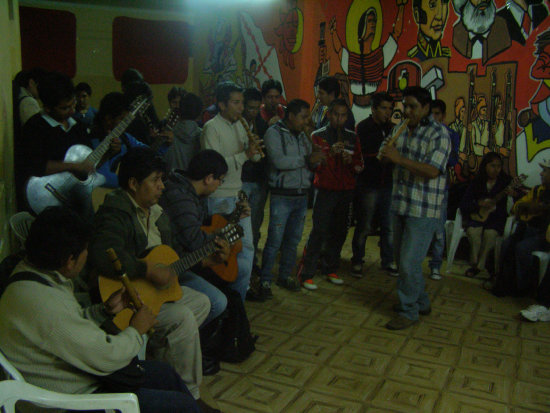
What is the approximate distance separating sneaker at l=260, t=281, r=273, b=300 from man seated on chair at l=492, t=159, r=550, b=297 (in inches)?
80.3

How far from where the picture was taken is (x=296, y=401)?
2.79 metres

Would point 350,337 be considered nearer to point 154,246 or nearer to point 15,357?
point 154,246

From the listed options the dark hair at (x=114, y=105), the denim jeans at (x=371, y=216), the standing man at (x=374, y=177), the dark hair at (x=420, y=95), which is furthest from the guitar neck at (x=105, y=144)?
the denim jeans at (x=371, y=216)

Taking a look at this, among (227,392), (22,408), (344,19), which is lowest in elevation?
(227,392)

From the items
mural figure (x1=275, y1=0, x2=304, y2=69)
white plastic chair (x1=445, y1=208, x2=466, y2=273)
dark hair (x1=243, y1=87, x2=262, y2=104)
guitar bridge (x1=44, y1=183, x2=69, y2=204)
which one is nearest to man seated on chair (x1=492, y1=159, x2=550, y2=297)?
white plastic chair (x1=445, y1=208, x2=466, y2=273)

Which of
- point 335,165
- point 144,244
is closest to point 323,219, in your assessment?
point 335,165

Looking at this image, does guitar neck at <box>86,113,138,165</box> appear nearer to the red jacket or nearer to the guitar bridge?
the guitar bridge

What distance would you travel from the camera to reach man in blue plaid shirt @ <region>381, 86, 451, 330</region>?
3596 millimetres

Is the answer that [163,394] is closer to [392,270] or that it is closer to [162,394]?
[162,394]

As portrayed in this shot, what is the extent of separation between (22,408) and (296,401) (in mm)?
1494

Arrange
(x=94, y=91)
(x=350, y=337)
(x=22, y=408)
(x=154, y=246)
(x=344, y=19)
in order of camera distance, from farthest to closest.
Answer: (x=94, y=91) → (x=344, y=19) → (x=350, y=337) → (x=154, y=246) → (x=22, y=408)

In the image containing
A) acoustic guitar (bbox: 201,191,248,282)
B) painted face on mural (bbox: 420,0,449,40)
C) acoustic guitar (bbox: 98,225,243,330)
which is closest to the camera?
acoustic guitar (bbox: 98,225,243,330)

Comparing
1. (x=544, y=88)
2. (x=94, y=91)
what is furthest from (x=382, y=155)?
(x=94, y=91)

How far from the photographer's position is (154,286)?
2.61 meters
